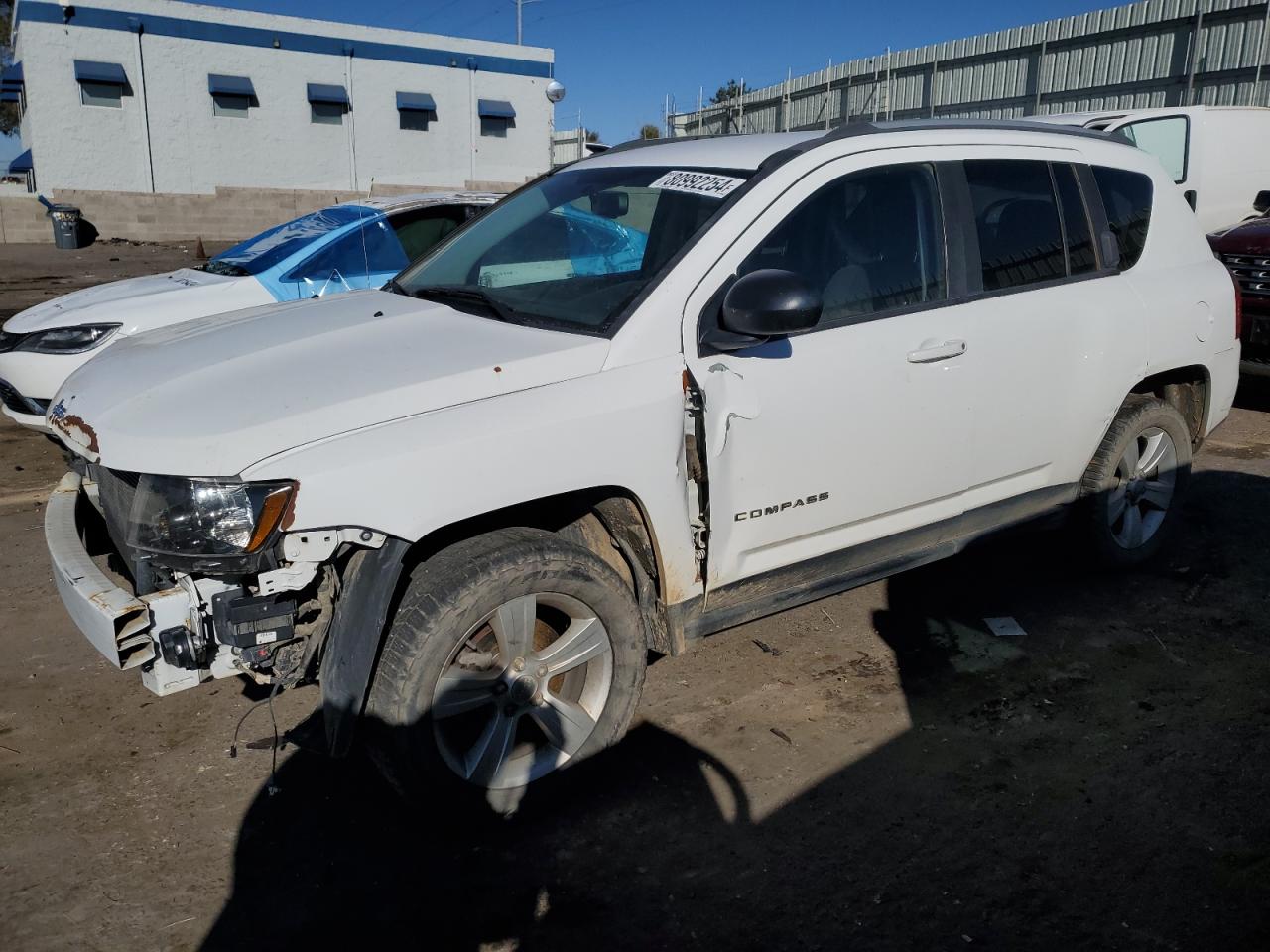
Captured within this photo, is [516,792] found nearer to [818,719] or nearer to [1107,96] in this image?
[818,719]

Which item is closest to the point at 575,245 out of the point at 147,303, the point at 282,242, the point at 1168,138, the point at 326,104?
the point at 147,303

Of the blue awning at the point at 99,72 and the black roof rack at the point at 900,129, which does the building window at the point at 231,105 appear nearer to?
the blue awning at the point at 99,72

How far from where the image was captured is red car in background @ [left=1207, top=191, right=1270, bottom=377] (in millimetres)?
7648

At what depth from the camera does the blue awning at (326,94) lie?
29938 mm

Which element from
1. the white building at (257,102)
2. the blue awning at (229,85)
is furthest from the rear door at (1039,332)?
the blue awning at (229,85)

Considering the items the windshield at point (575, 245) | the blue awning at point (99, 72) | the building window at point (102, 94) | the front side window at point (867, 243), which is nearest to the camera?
the windshield at point (575, 245)

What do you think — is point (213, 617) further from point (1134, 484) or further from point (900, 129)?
point (1134, 484)

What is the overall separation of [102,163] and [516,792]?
29658mm

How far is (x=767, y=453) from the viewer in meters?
3.28

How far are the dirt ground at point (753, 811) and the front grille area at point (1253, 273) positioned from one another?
418 cm

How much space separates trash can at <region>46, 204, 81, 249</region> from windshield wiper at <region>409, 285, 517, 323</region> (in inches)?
911

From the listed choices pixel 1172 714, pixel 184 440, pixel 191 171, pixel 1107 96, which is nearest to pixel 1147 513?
pixel 1172 714

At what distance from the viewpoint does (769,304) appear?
3.05 m

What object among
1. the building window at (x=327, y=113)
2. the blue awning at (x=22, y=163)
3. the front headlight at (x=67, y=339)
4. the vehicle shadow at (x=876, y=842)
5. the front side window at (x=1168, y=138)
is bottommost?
the vehicle shadow at (x=876, y=842)
